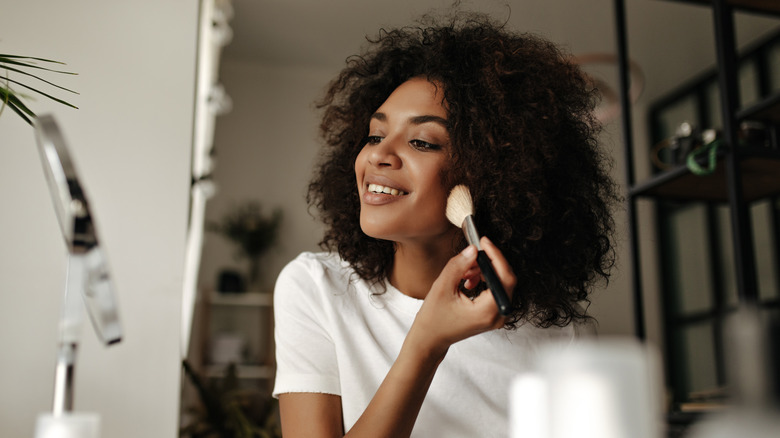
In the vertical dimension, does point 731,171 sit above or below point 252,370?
above

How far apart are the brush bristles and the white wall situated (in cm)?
50

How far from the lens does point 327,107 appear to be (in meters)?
1.41

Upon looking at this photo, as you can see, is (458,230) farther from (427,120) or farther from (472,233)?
(472,233)

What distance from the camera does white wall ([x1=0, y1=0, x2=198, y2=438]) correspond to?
108 cm

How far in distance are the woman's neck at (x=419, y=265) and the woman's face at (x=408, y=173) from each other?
37 millimetres

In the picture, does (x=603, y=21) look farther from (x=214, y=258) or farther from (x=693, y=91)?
(x=214, y=258)

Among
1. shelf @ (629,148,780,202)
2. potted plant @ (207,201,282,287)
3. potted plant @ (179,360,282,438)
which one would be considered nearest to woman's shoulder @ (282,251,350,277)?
potted plant @ (179,360,282,438)

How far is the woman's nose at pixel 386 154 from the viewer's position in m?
1.03

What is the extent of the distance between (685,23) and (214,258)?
11.5 ft

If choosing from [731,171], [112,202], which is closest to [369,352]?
[112,202]

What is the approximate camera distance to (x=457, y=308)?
30.2 inches

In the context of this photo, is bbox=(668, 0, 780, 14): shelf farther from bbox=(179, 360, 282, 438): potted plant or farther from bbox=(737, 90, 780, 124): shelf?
bbox=(179, 360, 282, 438): potted plant

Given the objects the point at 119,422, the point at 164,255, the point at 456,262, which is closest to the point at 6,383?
the point at 119,422

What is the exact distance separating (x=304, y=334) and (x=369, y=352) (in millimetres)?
108
